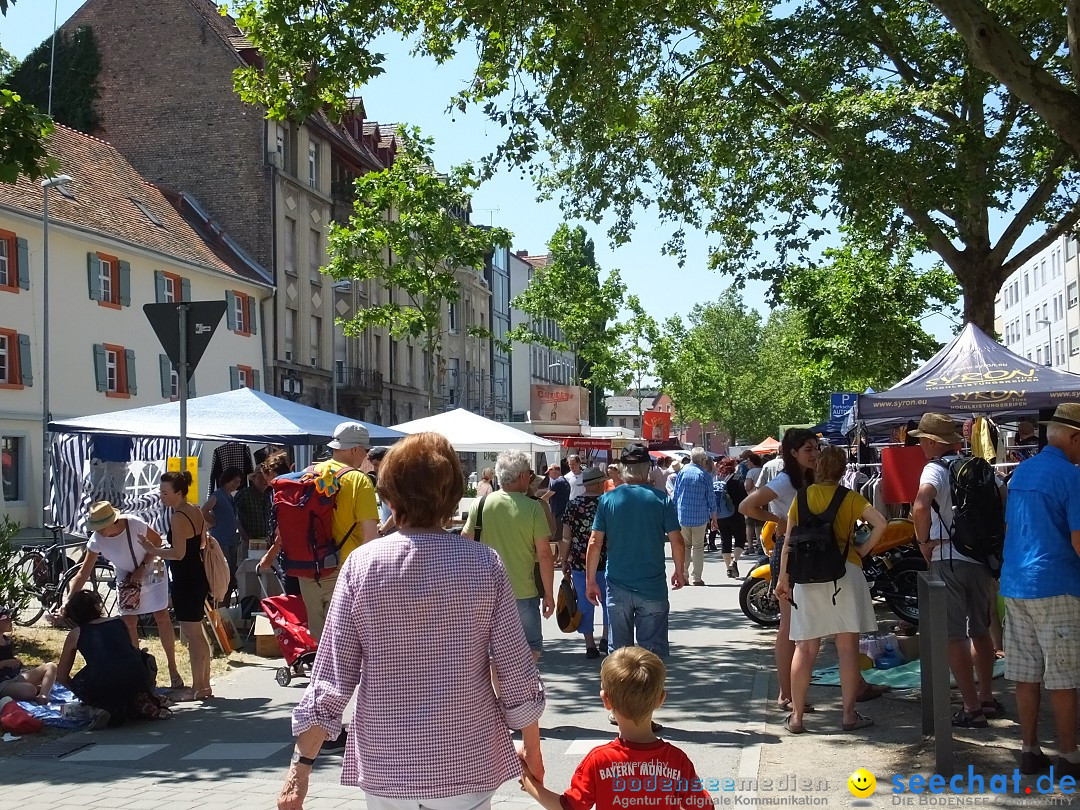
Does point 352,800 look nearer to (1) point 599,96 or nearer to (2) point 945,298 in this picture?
(1) point 599,96

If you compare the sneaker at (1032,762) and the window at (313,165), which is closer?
the sneaker at (1032,762)

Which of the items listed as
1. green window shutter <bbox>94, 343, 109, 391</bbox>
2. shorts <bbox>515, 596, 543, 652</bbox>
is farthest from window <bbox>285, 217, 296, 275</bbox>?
shorts <bbox>515, 596, 543, 652</bbox>

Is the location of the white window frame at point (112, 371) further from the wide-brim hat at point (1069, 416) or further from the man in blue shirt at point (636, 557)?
the wide-brim hat at point (1069, 416)

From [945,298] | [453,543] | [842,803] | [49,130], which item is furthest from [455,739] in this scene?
[945,298]

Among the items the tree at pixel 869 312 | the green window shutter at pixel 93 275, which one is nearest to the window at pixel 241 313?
the green window shutter at pixel 93 275

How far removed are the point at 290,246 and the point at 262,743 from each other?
39751mm

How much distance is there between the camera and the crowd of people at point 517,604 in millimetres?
3469

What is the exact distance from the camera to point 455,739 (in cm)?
343

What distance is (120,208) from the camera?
38281 millimetres

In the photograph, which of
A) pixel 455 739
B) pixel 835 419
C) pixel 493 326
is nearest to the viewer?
pixel 455 739

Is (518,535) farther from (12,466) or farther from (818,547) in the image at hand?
(12,466)

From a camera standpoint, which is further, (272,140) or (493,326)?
(493,326)

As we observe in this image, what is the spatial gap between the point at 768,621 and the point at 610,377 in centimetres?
4328

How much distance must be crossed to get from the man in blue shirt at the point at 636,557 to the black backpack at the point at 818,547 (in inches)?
39.6
